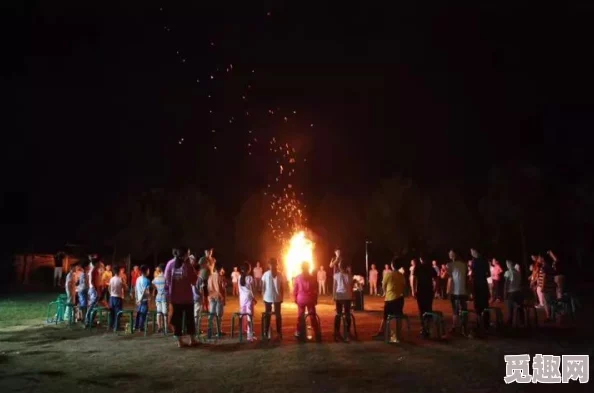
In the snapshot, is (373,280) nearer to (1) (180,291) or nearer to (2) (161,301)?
(2) (161,301)

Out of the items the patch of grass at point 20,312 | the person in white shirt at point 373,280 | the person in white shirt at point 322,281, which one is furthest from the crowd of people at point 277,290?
the person in white shirt at point 322,281

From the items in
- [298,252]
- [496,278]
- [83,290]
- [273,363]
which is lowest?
[273,363]

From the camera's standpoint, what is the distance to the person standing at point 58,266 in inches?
→ 1715

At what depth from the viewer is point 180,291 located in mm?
12172

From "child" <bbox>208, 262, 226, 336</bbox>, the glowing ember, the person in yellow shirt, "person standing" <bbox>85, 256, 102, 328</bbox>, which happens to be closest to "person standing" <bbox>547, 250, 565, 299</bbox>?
the person in yellow shirt

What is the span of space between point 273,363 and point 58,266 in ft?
138

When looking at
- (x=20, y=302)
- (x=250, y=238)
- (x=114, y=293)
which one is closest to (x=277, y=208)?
(x=250, y=238)

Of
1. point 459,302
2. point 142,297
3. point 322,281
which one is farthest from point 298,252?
point 459,302

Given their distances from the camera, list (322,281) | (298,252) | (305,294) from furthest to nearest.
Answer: (298,252) → (322,281) → (305,294)

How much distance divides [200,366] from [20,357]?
4.41m

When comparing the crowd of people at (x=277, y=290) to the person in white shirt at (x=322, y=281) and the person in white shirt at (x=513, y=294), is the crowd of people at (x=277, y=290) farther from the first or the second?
the person in white shirt at (x=322, y=281)

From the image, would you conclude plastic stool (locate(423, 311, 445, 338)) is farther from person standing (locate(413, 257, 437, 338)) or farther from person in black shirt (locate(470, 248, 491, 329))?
person in black shirt (locate(470, 248, 491, 329))

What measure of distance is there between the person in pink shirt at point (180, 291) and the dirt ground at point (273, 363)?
2.03ft

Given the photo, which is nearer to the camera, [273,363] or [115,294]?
[273,363]
